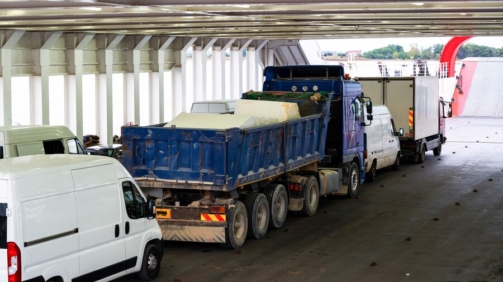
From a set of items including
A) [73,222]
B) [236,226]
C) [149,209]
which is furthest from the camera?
[236,226]

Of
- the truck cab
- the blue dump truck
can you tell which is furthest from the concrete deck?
the truck cab

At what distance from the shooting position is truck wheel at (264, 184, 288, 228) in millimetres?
16828

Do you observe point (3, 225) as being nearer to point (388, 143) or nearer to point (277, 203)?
point (277, 203)

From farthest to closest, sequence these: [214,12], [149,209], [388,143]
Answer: [388,143] < [214,12] < [149,209]

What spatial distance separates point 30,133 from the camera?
57.3 ft

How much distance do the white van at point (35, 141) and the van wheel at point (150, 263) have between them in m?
5.23

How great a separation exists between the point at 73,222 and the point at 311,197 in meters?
8.82

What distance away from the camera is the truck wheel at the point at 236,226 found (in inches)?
584

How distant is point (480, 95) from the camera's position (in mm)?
65875

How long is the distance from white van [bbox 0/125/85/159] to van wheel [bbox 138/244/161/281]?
17.2 ft

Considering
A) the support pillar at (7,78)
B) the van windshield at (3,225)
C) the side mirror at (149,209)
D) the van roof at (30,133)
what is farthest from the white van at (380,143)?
the van windshield at (3,225)

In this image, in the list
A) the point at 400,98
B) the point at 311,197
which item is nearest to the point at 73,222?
the point at 311,197

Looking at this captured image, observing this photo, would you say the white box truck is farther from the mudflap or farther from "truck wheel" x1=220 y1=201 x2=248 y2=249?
"truck wheel" x1=220 y1=201 x2=248 y2=249

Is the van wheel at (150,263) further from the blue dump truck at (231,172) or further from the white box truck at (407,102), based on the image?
the white box truck at (407,102)
